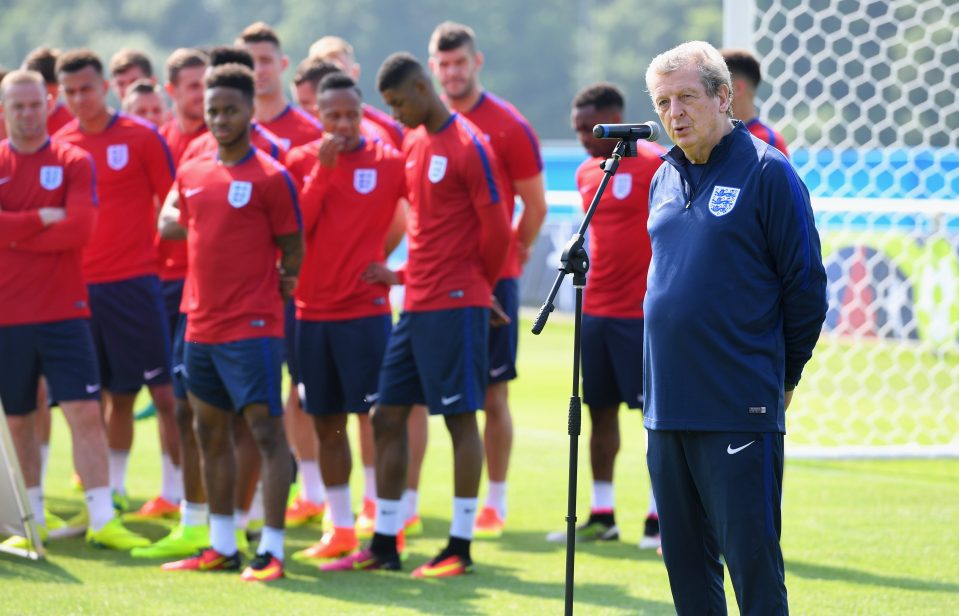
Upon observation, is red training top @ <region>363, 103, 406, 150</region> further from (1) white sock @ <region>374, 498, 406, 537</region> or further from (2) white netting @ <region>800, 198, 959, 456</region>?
(2) white netting @ <region>800, 198, 959, 456</region>

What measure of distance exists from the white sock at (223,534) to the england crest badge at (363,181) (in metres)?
1.72

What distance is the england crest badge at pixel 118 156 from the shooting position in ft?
26.5

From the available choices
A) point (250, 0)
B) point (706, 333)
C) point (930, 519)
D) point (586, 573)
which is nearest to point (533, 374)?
point (930, 519)

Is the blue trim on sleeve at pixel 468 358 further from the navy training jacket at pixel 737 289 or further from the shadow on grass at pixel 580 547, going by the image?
the navy training jacket at pixel 737 289

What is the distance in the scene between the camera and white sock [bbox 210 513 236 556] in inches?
264

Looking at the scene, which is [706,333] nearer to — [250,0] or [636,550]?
[636,550]

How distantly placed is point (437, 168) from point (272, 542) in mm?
1888

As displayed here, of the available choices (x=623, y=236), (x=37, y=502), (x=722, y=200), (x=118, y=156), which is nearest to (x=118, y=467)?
(x=37, y=502)

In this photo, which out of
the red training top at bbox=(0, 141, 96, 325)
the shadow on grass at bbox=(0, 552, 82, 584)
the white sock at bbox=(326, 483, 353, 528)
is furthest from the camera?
the red training top at bbox=(0, 141, 96, 325)

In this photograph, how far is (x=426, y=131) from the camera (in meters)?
6.92

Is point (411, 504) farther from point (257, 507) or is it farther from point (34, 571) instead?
point (34, 571)

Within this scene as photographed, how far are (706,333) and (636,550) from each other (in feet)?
10.9

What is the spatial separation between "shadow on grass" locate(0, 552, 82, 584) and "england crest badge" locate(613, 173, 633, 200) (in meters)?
3.27

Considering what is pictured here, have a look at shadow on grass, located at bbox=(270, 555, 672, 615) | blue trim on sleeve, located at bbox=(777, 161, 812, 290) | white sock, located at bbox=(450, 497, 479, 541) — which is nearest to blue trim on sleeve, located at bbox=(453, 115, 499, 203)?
white sock, located at bbox=(450, 497, 479, 541)
